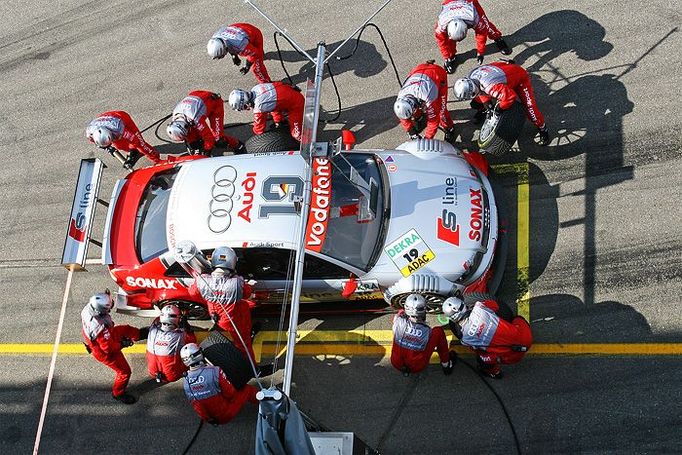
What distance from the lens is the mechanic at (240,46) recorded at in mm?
8445

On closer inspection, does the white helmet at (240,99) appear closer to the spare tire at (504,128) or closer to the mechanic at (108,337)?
the mechanic at (108,337)

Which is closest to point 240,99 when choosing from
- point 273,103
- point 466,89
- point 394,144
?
point 273,103

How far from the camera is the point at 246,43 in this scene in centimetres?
851

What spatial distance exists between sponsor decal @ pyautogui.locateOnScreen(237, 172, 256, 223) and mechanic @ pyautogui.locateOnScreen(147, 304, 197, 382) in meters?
1.19

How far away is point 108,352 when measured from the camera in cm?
698

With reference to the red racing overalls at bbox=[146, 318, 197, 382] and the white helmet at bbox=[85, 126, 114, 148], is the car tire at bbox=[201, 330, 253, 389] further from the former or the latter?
the white helmet at bbox=[85, 126, 114, 148]

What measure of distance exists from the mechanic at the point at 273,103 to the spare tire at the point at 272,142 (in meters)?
0.10

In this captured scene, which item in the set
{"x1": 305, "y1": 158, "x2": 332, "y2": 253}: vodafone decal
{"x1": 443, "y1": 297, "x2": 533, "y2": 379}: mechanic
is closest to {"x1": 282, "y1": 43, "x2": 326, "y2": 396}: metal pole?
{"x1": 305, "y1": 158, "x2": 332, "y2": 253}: vodafone decal

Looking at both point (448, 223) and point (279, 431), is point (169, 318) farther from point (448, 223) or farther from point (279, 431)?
point (448, 223)

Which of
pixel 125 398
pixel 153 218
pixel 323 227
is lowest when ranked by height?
pixel 125 398

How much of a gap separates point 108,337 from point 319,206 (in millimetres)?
2579

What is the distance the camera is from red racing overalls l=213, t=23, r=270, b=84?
8.48 m

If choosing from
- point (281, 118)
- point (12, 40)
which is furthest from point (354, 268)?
point (12, 40)

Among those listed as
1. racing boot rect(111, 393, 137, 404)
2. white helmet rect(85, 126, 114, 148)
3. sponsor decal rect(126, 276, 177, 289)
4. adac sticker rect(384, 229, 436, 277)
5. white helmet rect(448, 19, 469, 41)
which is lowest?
racing boot rect(111, 393, 137, 404)
